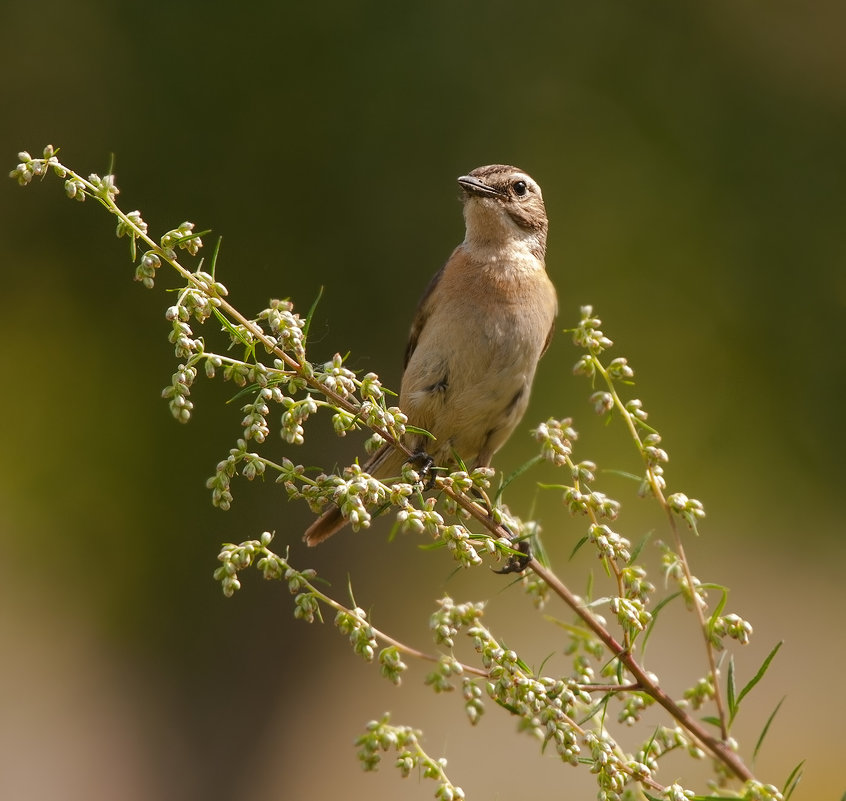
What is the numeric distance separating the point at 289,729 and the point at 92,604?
7.07 feet

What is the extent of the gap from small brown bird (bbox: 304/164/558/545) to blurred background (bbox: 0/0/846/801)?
3.41 m

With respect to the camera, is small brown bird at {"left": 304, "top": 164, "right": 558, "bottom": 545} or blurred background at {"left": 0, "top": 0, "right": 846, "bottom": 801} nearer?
small brown bird at {"left": 304, "top": 164, "right": 558, "bottom": 545}

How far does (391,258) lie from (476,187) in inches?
165

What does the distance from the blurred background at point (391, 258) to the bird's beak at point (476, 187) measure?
138 inches

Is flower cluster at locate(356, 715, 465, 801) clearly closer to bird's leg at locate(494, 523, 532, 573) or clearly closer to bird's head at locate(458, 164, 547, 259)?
bird's leg at locate(494, 523, 532, 573)

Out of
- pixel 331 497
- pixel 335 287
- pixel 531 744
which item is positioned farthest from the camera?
pixel 531 744

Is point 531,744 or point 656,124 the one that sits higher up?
point 656,124

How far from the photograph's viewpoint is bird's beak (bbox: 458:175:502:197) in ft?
16.6

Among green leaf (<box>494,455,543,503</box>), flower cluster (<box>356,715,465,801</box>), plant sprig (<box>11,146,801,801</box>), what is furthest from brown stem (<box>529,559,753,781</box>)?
flower cluster (<box>356,715,465,801</box>)

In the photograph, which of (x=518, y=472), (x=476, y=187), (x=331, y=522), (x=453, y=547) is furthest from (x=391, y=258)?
(x=453, y=547)

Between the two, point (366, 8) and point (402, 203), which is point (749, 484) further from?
point (366, 8)

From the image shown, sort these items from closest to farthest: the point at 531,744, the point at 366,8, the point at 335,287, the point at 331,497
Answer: the point at 331,497, the point at 366,8, the point at 335,287, the point at 531,744

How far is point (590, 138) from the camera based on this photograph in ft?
29.9

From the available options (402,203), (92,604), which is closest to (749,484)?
(402,203)
